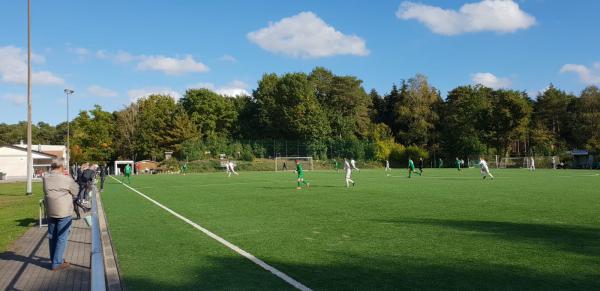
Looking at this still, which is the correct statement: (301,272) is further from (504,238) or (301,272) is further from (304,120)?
A: (304,120)

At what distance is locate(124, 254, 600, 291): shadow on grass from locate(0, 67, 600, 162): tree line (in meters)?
64.8

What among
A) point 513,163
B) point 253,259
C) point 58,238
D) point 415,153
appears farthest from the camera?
point 415,153

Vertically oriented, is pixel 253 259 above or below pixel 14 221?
above

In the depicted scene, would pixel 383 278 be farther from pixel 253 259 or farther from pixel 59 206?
pixel 59 206

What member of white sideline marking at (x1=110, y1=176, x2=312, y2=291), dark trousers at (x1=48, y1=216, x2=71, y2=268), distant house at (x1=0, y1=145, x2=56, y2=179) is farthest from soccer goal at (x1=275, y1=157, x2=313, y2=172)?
dark trousers at (x1=48, y1=216, x2=71, y2=268)

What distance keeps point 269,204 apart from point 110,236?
7.20 metres

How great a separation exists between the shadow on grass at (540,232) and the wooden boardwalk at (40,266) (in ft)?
23.3

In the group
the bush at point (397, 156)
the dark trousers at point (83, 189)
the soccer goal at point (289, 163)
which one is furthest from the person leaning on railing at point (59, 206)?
the bush at point (397, 156)

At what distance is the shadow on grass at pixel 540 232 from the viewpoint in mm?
8023

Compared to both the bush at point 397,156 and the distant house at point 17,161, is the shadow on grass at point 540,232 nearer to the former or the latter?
the distant house at point 17,161

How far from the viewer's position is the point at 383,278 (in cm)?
621

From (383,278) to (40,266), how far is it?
5.84 meters

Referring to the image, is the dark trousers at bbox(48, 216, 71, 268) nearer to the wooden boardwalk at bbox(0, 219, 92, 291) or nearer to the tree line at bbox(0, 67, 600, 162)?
the wooden boardwalk at bbox(0, 219, 92, 291)

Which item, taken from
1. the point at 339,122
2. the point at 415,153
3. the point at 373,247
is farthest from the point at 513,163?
the point at 373,247
